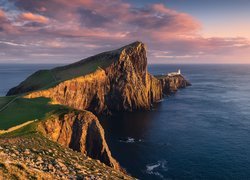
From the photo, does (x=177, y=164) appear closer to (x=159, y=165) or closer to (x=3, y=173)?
(x=159, y=165)

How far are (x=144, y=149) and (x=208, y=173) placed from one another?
19.9 metres

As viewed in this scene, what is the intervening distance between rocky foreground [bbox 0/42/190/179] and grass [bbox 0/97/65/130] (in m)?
3.17

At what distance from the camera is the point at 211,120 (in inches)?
4063

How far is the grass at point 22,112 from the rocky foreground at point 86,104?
3.17 meters

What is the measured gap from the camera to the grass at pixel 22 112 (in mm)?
49156

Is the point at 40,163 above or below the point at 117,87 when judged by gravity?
below

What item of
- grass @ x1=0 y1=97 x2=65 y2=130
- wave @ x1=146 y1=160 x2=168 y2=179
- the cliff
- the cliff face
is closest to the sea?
wave @ x1=146 y1=160 x2=168 y2=179

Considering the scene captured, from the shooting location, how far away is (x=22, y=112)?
56625 millimetres

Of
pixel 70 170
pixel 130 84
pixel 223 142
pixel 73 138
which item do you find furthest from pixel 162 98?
pixel 70 170

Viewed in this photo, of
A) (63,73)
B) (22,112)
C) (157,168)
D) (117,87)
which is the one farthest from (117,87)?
(22,112)

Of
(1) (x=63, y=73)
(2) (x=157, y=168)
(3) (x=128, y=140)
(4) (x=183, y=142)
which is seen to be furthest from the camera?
(1) (x=63, y=73)

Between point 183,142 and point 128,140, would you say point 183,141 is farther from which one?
point 128,140

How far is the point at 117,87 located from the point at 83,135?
2898 inches

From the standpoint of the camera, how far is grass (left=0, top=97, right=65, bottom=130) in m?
49.2
